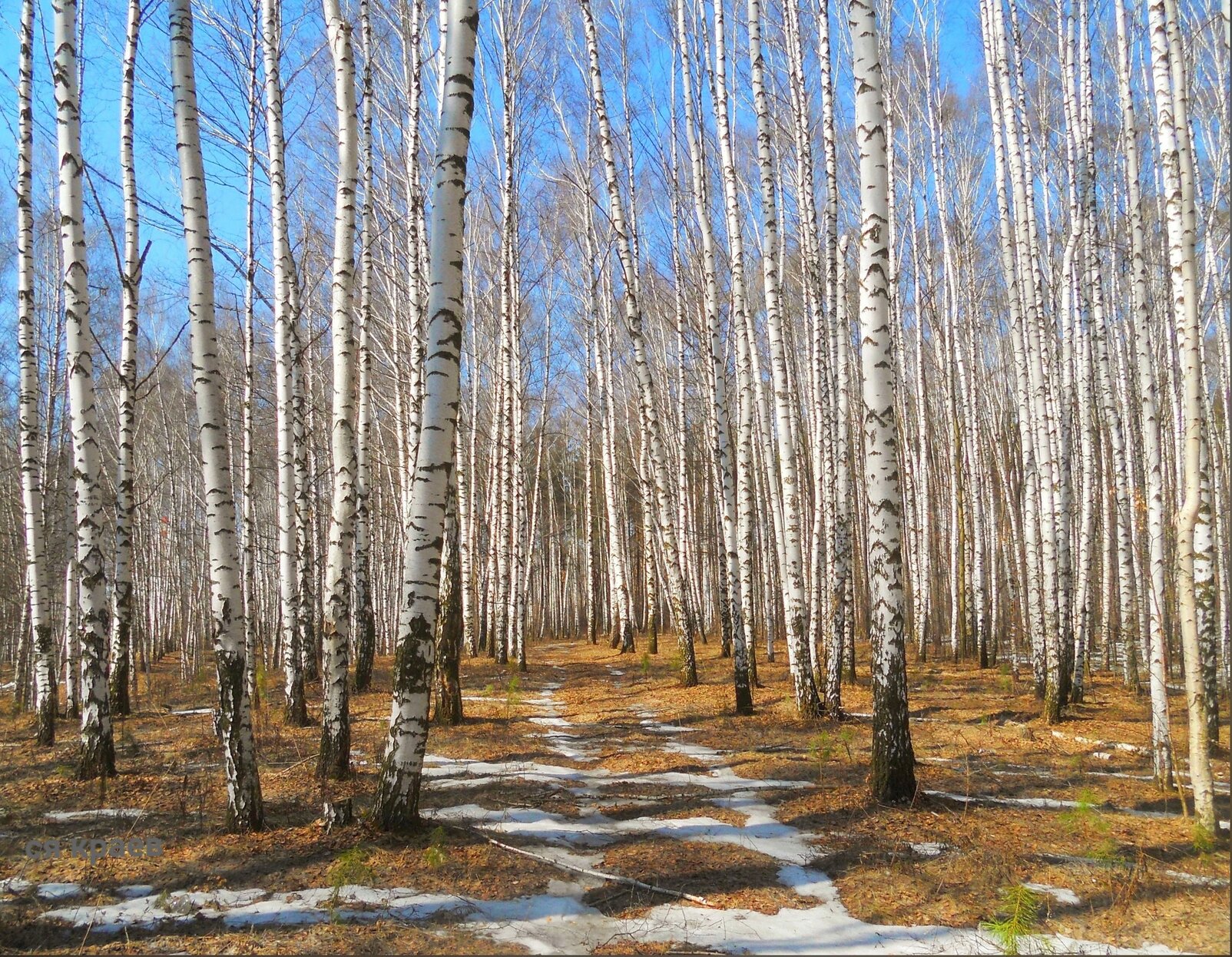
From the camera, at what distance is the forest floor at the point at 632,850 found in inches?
138

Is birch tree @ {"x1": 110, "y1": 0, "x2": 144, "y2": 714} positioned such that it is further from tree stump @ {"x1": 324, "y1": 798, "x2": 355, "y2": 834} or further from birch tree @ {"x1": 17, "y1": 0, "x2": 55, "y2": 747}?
tree stump @ {"x1": 324, "y1": 798, "x2": 355, "y2": 834}

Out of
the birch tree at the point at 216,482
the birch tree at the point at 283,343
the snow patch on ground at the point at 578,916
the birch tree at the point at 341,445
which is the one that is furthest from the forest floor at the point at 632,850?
the birch tree at the point at 283,343

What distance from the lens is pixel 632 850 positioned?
450 cm

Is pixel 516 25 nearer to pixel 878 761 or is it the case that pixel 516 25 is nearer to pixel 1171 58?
pixel 1171 58

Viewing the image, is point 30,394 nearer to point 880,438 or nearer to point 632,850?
point 632,850

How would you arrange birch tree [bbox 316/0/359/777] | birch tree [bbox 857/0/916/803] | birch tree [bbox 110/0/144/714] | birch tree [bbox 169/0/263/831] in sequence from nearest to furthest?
birch tree [bbox 169/0/263/831]
birch tree [bbox 857/0/916/803]
birch tree [bbox 316/0/359/777]
birch tree [bbox 110/0/144/714]

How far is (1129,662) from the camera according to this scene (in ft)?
32.6

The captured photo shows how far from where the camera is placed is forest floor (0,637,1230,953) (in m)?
3.51

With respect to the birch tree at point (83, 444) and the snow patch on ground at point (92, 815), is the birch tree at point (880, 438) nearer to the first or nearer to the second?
the snow patch on ground at point (92, 815)

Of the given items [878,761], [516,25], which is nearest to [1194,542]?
[878,761]

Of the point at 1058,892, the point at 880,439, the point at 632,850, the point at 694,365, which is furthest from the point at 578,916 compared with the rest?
the point at 694,365

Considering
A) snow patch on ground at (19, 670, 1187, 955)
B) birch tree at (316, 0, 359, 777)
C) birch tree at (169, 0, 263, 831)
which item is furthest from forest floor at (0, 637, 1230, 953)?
birch tree at (316, 0, 359, 777)

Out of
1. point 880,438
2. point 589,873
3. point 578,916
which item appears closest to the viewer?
point 578,916

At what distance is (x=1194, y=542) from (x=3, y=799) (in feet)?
27.9
